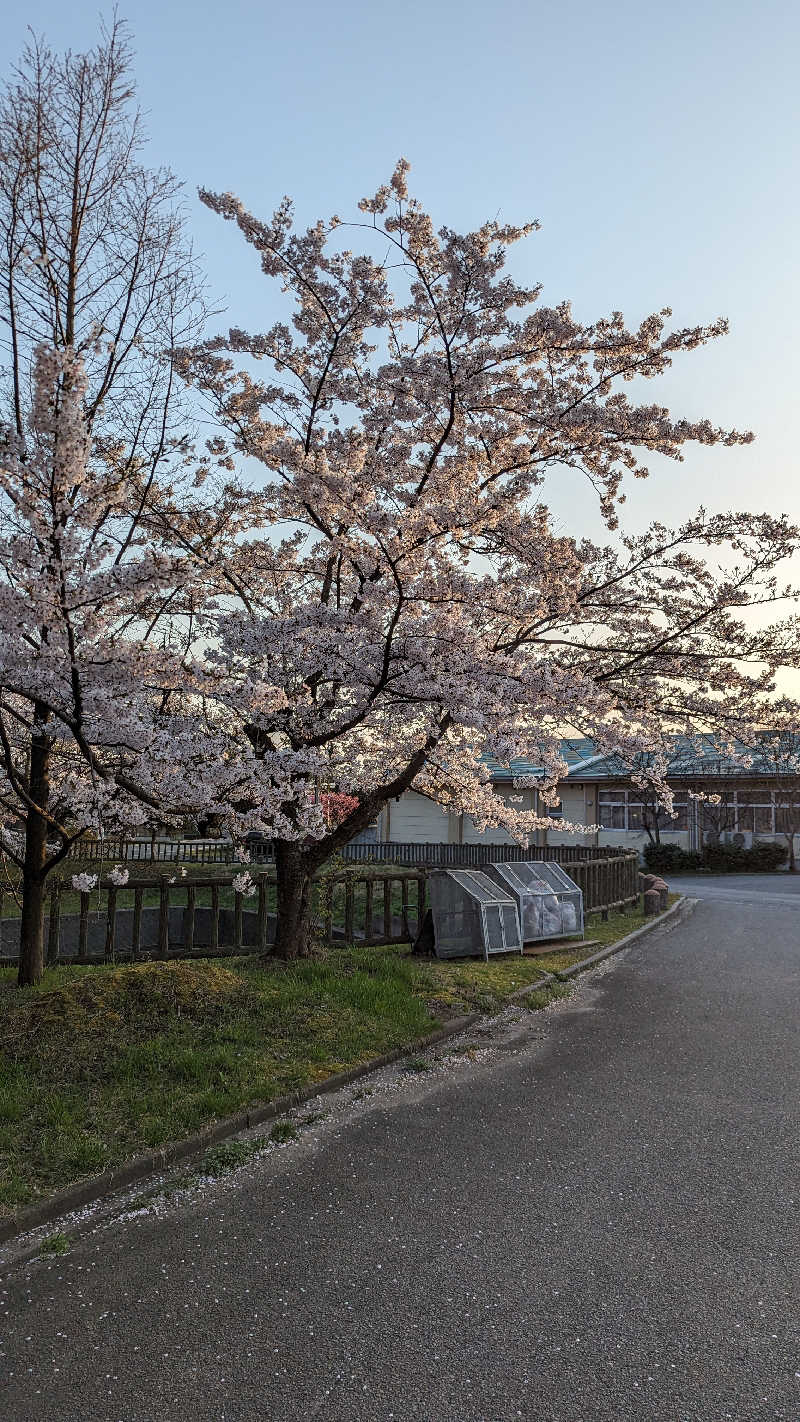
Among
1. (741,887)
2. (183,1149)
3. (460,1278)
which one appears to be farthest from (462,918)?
(741,887)

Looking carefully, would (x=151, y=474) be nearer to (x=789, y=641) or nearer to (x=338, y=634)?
(x=338, y=634)

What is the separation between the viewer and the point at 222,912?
17.6 metres

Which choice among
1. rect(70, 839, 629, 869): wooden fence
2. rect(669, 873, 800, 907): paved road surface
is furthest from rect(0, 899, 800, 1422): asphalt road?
rect(669, 873, 800, 907): paved road surface

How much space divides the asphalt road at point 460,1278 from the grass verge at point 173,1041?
24.8 inches

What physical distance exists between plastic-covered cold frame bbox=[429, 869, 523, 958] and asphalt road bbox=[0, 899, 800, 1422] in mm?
4552

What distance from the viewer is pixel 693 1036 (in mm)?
8195

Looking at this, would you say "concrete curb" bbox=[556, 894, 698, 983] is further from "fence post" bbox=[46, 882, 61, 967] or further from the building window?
the building window

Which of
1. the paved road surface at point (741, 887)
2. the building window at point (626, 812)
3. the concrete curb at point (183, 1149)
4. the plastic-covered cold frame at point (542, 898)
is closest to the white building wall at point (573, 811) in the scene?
the building window at point (626, 812)

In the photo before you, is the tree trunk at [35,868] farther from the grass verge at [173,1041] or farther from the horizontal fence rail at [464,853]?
the horizontal fence rail at [464,853]

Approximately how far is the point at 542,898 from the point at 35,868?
7.44 meters

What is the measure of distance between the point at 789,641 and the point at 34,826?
26.4 ft

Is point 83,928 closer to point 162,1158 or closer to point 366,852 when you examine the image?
point 162,1158

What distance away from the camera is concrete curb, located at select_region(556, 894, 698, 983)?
11461mm

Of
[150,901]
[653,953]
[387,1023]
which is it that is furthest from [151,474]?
[150,901]
